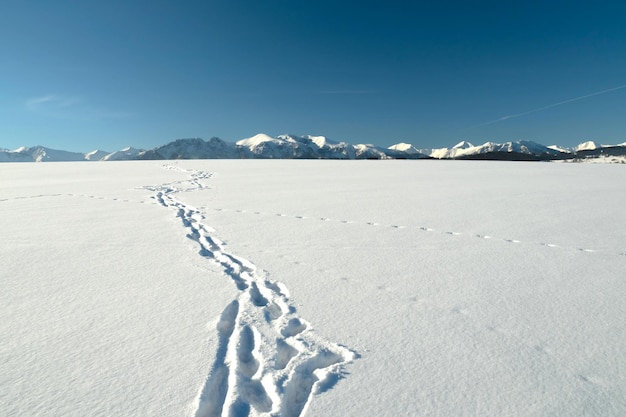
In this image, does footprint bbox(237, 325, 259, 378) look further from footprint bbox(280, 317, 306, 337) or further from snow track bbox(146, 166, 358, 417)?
footprint bbox(280, 317, 306, 337)

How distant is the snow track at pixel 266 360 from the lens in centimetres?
206

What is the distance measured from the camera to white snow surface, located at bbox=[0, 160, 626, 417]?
2064 mm

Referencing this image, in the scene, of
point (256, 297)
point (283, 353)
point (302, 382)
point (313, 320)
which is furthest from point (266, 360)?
point (256, 297)

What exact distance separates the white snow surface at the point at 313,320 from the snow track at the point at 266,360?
0.01 meters

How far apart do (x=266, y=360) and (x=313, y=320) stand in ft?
2.01

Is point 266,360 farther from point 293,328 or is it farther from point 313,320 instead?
point 313,320

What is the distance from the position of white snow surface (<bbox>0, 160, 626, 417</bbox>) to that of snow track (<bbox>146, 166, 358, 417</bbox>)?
0.01 meters

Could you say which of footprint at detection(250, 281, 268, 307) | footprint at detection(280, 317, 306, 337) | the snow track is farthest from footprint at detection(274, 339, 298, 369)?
footprint at detection(250, 281, 268, 307)

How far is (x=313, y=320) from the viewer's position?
2.97 metres

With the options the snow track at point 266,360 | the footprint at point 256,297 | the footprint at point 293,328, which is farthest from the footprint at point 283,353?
the footprint at point 256,297

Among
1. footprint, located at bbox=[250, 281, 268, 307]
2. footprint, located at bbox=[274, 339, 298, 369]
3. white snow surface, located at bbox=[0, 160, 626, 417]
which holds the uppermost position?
white snow surface, located at bbox=[0, 160, 626, 417]

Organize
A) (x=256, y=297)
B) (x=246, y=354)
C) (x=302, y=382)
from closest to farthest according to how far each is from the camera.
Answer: (x=302, y=382), (x=246, y=354), (x=256, y=297)

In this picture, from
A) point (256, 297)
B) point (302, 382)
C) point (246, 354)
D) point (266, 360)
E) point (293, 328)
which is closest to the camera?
point (302, 382)

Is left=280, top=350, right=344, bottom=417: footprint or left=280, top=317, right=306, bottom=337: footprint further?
left=280, top=317, right=306, bottom=337: footprint
